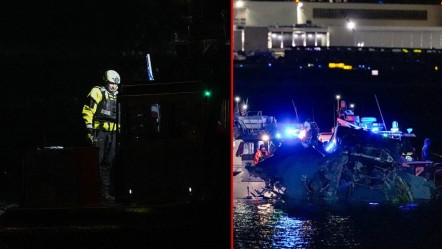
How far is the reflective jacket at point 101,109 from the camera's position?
1093 centimetres

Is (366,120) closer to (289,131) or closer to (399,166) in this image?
(289,131)

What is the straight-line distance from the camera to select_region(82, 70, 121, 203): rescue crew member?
1095 cm

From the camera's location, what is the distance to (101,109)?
431 inches

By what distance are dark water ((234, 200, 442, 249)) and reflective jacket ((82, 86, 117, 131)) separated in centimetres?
230

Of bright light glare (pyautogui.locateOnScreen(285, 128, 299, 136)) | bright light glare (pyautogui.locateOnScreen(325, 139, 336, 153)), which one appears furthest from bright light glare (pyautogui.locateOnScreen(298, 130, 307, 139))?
bright light glare (pyautogui.locateOnScreen(325, 139, 336, 153))

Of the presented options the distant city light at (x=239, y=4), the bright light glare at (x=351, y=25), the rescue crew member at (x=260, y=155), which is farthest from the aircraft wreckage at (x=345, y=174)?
the bright light glare at (x=351, y=25)

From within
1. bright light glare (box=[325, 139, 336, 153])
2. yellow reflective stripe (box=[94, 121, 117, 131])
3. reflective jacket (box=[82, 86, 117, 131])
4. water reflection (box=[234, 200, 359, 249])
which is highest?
reflective jacket (box=[82, 86, 117, 131])

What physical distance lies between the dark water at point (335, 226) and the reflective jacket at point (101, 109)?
2.30 meters

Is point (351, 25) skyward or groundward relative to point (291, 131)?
skyward

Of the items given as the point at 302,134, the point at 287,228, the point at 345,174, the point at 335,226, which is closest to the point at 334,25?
the point at 302,134

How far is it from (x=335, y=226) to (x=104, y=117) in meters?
3.63

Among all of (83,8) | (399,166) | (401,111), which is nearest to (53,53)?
(83,8)

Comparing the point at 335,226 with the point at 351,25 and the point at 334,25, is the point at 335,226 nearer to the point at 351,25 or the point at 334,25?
the point at 351,25

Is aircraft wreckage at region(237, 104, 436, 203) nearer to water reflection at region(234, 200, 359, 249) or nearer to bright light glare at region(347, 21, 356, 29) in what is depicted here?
water reflection at region(234, 200, 359, 249)
